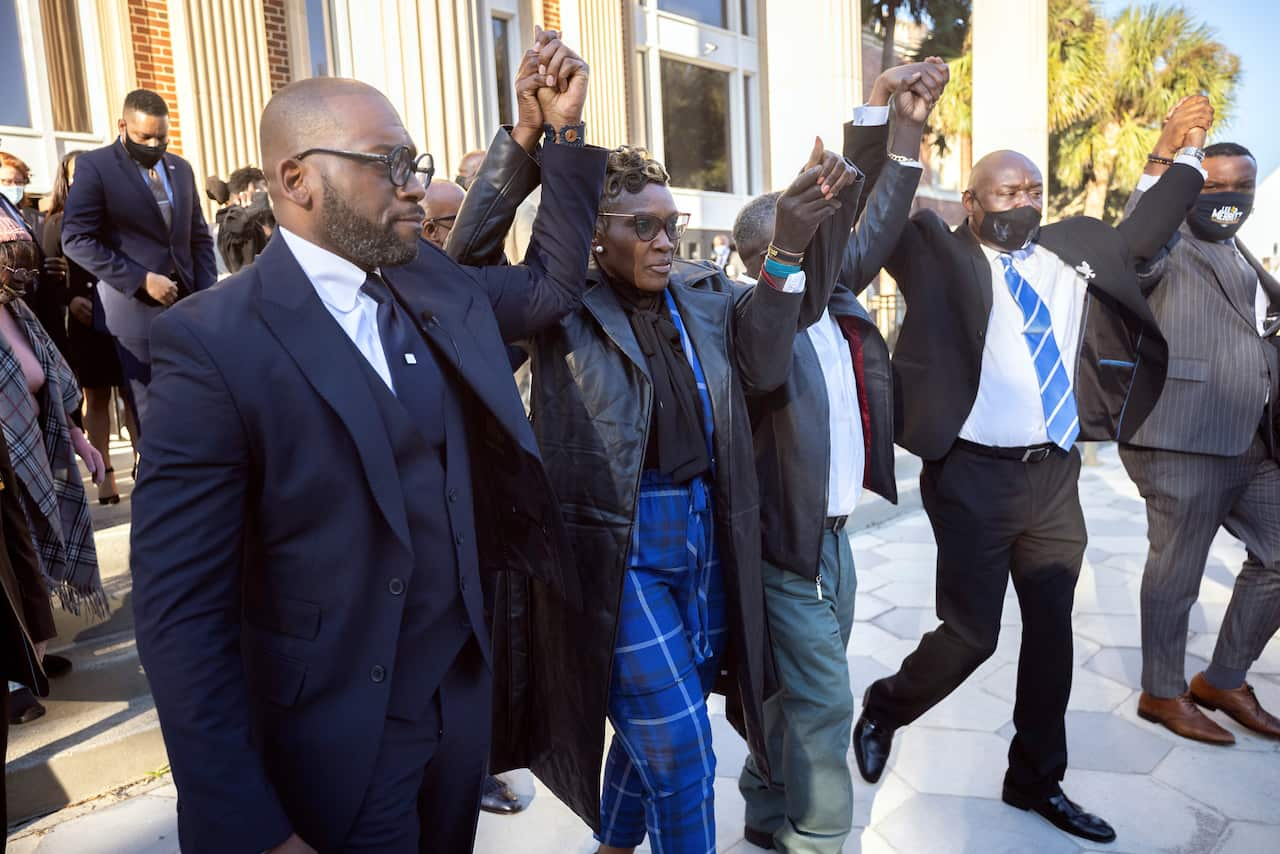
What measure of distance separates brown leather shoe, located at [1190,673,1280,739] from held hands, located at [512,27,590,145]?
11.1 feet

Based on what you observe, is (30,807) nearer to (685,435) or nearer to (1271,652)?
(685,435)

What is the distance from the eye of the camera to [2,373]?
3.09 m

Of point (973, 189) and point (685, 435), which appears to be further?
point (973, 189)

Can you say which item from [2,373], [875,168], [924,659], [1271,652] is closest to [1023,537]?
[924,659]

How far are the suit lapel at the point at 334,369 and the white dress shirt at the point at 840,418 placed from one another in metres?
1.54

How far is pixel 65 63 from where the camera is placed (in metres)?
8.48

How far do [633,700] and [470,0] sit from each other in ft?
21.8

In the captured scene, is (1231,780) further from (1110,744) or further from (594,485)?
(594,485)

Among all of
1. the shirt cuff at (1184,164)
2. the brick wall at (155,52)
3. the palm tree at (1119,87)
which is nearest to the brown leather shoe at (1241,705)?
the shirt cuff at (1184,164)

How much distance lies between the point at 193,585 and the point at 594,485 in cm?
100

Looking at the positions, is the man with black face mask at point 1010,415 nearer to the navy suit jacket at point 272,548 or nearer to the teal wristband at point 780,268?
the teal wristband at point 780,268

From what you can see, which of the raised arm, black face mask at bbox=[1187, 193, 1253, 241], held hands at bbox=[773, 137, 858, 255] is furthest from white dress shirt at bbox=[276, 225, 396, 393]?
black face mask at bbox=[1187, 193, 1253, 241]

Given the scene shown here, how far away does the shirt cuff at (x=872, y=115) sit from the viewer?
98.9 inches

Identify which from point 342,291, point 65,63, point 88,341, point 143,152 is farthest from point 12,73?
point 342,291
